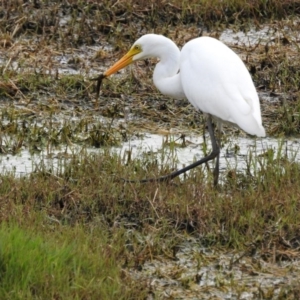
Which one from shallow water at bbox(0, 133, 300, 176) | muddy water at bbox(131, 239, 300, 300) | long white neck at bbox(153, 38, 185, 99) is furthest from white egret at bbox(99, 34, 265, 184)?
muddy water at bbox(131, 239, 300, 300)

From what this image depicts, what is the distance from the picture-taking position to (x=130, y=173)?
245 inches

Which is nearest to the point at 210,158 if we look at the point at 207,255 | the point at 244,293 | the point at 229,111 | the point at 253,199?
the point at 229,111

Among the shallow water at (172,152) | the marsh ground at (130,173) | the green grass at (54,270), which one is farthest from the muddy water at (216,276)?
the shallow water at (172,152)

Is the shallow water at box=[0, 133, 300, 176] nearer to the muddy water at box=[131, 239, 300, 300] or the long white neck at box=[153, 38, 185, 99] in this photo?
the long white neck at box=[153, 38, 185, 99]

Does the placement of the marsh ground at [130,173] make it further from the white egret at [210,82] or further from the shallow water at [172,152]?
the white egret at [210,82]

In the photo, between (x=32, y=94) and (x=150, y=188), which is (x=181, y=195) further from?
(x=32, y=94)

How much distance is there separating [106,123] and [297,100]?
1.60m

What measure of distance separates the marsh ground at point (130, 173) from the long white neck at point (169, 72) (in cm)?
45

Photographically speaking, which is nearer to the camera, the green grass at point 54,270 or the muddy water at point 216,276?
the green grass at point 54,270

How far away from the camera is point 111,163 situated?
6.35 m

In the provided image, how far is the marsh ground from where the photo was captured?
460cm

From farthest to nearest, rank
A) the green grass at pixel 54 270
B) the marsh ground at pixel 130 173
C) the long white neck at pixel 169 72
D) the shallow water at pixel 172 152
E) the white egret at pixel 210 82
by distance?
1. the long white neck at pixel 169 72
2. the shallow water at pixel 172 152
3. the white egret at pixel 210 82
4. the marsh ground at pixel 130 173
5. the green grass at pixel 54 270

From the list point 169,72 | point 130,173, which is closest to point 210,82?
point 169,72

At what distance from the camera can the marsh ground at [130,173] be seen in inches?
181
